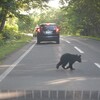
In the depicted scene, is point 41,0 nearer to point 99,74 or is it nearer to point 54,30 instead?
point 54,30

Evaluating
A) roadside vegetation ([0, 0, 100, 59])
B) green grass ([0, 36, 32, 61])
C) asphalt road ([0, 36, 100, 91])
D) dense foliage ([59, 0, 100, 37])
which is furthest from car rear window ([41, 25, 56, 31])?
asphalt road ([0, 36, 100, 91])

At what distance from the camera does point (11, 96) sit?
961 centimetres

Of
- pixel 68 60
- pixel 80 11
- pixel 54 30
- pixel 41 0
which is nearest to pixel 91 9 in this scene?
pixel 80 11

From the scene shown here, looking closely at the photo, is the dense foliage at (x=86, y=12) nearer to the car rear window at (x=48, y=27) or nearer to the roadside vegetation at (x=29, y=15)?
the roadside vegetation at (x=29, y=15)

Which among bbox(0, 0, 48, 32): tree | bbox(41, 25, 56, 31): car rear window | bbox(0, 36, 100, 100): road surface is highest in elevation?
bbox(0, 0, 48, 32): tree

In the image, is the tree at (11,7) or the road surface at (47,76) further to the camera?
the tree at (11,7)

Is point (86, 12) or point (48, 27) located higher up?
point (86, 12)

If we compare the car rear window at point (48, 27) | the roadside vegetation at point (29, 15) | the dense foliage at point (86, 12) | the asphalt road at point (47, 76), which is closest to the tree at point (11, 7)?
the roadside vegetation at point (29, 15)

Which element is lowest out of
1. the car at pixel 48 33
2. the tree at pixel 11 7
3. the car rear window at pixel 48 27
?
the car at pixel 48 33

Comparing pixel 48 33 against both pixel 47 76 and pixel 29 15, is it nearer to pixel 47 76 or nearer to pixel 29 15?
pixel 29 15

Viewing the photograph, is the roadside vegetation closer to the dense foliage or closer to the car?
the dense foliage

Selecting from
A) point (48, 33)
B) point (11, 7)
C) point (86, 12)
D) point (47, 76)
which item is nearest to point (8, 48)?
point (11, 7)

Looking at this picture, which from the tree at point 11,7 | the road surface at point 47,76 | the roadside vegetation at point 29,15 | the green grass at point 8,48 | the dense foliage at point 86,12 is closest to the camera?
the road surface at point 47,76

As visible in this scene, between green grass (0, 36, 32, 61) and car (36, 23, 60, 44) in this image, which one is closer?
green grass (0, 36, 32, 61)
